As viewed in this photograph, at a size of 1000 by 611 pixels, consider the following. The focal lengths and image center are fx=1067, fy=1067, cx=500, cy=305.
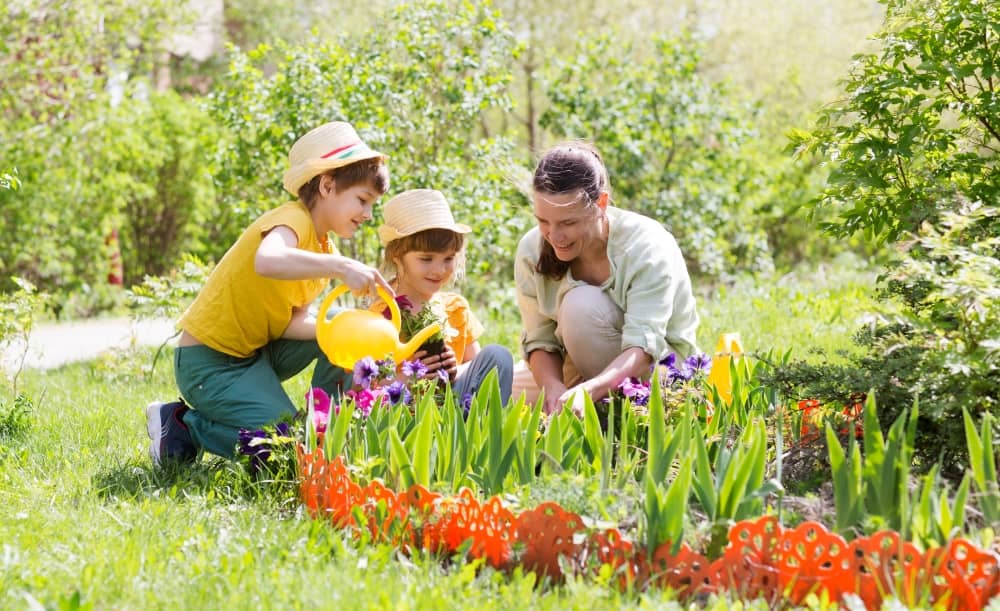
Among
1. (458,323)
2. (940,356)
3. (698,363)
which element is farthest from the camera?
(458,323)

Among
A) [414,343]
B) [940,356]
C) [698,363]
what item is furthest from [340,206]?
[940,356]

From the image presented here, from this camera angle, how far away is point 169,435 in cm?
338

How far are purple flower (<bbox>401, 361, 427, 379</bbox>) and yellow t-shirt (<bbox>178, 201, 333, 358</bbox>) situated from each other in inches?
21.3

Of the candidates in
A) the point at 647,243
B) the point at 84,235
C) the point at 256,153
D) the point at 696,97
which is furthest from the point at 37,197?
the point at 647,243

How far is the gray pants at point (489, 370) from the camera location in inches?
131

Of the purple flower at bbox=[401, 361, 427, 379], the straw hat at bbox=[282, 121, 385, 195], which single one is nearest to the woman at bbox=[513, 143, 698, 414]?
the purple flower at bbox=[401, 361, 427, 379]

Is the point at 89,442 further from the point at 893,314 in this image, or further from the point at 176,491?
the point at 893,314

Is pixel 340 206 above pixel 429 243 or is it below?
above

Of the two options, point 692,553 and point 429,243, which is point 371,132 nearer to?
point 429,243

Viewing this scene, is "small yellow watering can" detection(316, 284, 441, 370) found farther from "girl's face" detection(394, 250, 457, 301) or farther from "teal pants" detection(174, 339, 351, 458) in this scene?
"girl's face" detection(394, 250, 457, 301)

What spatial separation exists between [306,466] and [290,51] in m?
3.75

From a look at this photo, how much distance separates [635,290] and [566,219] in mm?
357

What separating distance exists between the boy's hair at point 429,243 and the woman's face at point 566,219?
0.39 metres

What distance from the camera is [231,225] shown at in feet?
33.5
